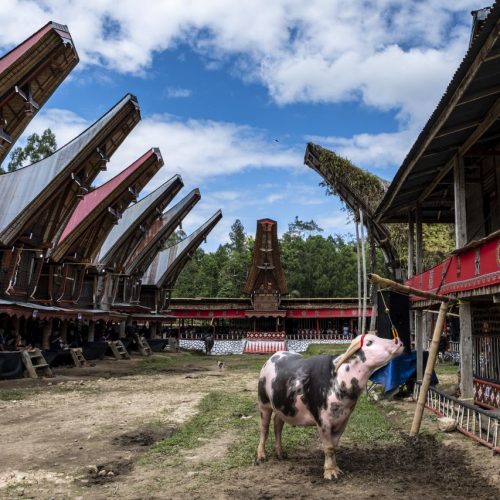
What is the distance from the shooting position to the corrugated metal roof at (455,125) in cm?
749

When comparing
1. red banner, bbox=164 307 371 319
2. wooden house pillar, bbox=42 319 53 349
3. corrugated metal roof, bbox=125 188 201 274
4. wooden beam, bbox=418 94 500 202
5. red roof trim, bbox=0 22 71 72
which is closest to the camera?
wooden beam, bbox=418 94 500 202

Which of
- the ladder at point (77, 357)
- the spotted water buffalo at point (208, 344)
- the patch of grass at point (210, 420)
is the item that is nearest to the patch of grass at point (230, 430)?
the patch of grass at point (210, 420)

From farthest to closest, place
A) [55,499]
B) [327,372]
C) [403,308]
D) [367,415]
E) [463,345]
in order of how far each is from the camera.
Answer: [403,308] → [367,415] → [463,345] → [327,372] → [55,499]

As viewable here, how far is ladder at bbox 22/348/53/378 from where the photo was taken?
18.7 meters

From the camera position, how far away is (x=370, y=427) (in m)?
9.76

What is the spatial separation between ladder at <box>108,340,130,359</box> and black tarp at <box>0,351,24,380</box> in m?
10.6

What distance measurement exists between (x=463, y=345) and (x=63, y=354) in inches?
751

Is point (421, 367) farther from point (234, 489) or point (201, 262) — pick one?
point (201, 262)

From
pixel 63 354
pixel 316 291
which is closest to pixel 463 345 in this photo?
pixel 63 354

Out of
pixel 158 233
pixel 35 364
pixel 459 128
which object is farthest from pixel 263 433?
pixel 158 233

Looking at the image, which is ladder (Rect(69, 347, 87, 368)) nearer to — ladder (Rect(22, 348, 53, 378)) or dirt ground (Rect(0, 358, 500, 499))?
ladder (Rect(22, 348, 53, 378))

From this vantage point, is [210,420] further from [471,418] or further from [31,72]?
[31,72]

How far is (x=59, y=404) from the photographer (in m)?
13.3

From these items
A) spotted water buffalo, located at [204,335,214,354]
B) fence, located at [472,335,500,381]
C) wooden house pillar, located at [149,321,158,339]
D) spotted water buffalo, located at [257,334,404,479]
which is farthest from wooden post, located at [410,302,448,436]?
wooden house pillar, located at [149,321,158,339]
